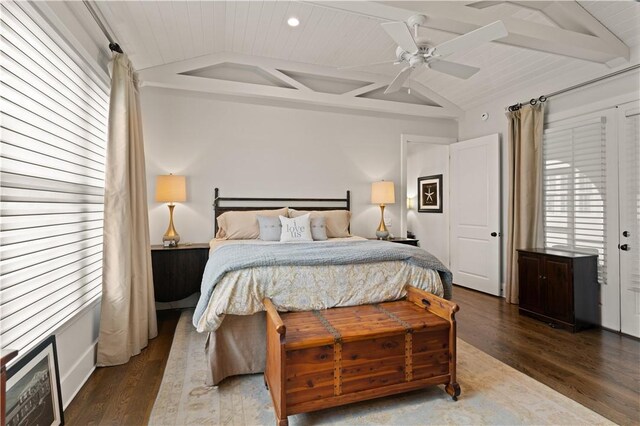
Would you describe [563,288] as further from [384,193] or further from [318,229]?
[318,229]

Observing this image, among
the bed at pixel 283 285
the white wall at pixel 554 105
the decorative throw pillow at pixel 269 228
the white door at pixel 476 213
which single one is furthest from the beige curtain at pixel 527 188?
the decorative throw pillow at pixel 269 228

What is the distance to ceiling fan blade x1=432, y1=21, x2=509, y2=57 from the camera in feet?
7.21

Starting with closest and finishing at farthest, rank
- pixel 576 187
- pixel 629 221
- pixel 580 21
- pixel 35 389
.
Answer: pixel 35 389 → pixel 580 21 → pixel 629 221 → pixel 576 187

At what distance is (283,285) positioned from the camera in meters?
2.24

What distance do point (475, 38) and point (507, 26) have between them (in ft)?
2.54

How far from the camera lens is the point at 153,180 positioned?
3988mm

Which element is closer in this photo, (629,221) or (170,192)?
(629,221)

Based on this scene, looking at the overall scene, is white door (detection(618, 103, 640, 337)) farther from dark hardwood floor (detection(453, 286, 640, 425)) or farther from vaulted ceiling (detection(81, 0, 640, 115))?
vaulted ceiling (detection(81, 0, 640, 115))

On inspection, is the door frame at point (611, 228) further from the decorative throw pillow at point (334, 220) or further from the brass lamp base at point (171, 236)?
the brass lamp base at point (171, 236)

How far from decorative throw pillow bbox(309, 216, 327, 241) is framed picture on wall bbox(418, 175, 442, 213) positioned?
8.61 feet

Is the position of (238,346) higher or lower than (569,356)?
higher

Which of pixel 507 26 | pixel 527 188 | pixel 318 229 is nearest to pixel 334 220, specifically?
pixel 318 229

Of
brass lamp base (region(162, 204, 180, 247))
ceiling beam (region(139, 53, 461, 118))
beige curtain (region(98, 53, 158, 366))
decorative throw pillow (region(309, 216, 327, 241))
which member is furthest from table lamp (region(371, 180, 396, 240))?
Answer: beige curtain (region(98, 53, 158, 366))

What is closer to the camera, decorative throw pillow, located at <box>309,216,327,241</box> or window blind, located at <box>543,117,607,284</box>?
window blind, located at <box>543,117,607,284</box>
